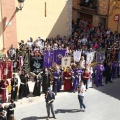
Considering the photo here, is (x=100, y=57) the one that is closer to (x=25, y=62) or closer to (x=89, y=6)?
(x=25, y=62)

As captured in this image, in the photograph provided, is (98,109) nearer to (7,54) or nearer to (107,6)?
(7,54)

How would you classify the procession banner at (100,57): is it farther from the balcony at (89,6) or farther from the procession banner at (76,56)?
the balcony at (89,6)

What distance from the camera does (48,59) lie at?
18391mm

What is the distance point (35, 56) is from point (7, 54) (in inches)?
93.9

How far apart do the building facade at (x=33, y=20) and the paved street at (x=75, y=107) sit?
18.7ft

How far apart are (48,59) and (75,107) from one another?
4335mm

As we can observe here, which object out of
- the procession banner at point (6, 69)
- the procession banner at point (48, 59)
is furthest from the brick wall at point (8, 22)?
the procession banner at point (6, 69)

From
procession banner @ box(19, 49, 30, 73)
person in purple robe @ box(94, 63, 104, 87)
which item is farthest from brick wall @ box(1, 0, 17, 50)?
person in purple robe @ box(94, 63, 104, 87)

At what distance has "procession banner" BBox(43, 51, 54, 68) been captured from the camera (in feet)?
60.0

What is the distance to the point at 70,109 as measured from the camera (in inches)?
580

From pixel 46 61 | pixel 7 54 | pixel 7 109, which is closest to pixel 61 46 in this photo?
pixel 46 61

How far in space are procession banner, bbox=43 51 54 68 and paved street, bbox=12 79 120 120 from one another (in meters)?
2.50

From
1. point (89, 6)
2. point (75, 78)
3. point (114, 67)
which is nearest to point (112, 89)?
point (114, 67)

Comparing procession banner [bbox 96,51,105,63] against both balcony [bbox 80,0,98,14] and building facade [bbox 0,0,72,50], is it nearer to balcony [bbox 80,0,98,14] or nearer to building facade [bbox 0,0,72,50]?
building facade [bbox 0,0,72,50]
